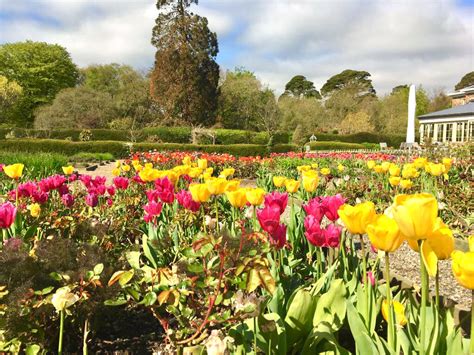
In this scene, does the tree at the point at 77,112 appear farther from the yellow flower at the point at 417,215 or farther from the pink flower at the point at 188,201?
the yellow flower at the point at 417,215

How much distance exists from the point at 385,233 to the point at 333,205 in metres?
0.69

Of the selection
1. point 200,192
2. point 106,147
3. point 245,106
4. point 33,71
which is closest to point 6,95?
point 33,71

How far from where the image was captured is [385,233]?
Answer: 1146mm

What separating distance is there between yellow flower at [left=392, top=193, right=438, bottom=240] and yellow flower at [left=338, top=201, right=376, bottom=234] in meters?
0.29

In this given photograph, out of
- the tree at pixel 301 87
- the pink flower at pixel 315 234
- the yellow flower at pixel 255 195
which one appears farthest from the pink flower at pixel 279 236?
the tree at pixel 301 87

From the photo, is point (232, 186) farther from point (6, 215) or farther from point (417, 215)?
point (417, 215)

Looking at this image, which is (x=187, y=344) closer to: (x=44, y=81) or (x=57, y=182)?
(x=57, y=182)

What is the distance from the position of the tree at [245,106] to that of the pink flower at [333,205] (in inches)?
1397

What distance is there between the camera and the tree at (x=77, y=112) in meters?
31.0

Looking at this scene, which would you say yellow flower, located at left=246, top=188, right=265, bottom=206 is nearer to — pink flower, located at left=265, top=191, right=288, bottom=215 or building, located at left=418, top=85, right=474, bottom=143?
pink flower, located at left=265, top=191, right=288, bottom=215

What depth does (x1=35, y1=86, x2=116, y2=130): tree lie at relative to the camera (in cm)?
3095

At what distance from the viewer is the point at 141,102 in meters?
33.9

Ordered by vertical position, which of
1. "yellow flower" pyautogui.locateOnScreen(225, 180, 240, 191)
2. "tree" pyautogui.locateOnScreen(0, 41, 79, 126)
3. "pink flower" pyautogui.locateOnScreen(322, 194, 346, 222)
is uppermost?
"tree" pyautogui.locateOnScreen(0, 41, 79, 126)

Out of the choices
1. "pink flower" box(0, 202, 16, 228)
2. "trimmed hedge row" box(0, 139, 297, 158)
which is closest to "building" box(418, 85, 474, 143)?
"trimmed hedge row" box(0, 139, 297, 158)
